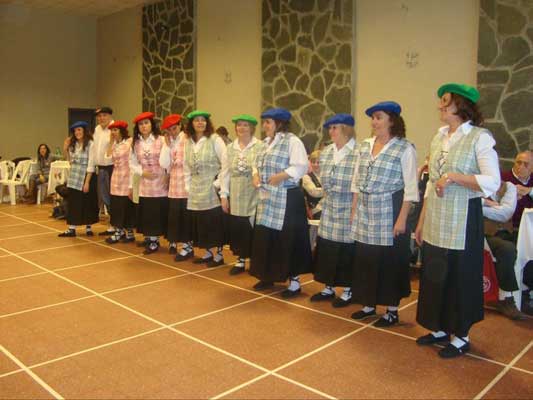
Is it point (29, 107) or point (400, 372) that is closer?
point (400, 372)

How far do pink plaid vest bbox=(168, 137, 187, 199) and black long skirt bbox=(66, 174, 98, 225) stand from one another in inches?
56.3

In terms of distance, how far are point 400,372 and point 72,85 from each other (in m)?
10.1

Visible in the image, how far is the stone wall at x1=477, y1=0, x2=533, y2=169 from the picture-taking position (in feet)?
16.0

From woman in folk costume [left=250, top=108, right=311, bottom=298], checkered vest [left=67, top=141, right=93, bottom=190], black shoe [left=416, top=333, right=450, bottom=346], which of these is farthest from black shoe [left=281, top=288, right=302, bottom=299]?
checkered vest [left=67, top=141, right=93, bottom=190]

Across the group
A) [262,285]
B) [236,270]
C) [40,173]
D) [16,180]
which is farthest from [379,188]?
[16,180]

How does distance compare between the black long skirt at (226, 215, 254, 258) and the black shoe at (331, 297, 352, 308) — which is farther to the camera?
the black long skirt at (226, 215, 254, 258)

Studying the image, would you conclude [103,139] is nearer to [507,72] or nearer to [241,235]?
[241,235]

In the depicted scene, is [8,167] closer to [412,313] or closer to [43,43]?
[43,43]

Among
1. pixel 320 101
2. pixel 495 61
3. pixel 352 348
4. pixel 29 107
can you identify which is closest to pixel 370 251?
pixel 352 348

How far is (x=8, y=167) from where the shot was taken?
946 cm

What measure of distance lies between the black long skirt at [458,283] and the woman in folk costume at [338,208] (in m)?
0.82

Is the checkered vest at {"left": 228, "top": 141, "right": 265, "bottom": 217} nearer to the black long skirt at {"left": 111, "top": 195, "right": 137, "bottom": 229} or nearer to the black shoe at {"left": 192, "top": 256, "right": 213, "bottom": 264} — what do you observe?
the black shoe at {"left": 192, "top": 256, "right": 213, "bottom": 264}

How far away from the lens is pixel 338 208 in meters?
3.60

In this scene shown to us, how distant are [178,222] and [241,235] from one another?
814 mm
